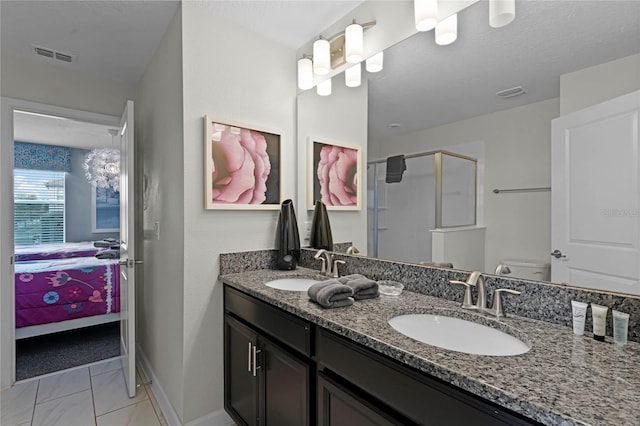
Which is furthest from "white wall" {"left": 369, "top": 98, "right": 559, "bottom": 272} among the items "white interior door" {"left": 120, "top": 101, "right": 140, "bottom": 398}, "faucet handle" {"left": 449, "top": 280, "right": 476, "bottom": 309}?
"white interior door" {"left": 120, "top": 101, "right": 140, "bottom": 398}

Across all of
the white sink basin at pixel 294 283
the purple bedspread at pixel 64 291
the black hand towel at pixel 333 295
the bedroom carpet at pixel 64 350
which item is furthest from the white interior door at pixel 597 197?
the purple bedspread at pixel 64 291

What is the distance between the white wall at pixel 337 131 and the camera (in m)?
1.87

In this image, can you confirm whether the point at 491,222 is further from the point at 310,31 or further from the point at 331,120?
the point at 310,31

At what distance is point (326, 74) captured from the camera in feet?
6.74

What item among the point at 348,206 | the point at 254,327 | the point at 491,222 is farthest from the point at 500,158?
the point at 254,327

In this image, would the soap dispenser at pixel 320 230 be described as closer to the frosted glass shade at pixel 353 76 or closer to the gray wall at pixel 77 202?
the frosted glass shade at pixel 353 76

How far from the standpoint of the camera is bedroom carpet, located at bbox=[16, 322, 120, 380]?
2.65m

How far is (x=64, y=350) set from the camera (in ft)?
9.78

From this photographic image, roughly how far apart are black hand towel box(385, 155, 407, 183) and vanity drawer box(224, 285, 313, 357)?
0.86 meters

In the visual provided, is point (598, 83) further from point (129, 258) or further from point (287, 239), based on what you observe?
point (129, 258)

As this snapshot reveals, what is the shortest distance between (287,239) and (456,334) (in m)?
1.17

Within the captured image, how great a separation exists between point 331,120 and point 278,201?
640mm

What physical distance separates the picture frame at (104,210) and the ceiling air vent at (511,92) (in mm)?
6475

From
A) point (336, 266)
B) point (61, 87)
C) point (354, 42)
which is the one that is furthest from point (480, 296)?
point (61, 87)
